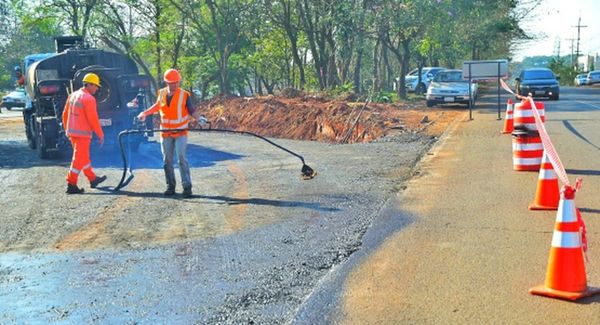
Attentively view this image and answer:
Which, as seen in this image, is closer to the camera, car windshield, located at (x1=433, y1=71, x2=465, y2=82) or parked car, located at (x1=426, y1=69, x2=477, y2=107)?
parked car, located at (x1=426, y1=69, x2=477, y2=107)

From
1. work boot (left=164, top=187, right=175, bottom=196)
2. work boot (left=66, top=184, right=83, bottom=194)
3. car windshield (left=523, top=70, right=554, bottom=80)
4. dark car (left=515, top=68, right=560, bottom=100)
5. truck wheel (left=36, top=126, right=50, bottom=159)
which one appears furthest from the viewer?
car windshield (left=523, top=70, right=554, bottom=80)

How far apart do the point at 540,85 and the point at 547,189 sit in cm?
2489

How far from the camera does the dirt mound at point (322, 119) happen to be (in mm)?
19672

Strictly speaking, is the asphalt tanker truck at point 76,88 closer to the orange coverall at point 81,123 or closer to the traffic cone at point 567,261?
the orange coverall at point 81,123

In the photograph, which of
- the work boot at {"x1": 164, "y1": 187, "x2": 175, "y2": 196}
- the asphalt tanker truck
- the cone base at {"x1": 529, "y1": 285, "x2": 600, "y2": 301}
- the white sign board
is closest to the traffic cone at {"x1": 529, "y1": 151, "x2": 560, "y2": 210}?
the cone base at {"x1": 529, "y1": 285, "x2": 600, "y2": 301}

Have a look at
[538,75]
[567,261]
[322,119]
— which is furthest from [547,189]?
[538,75]

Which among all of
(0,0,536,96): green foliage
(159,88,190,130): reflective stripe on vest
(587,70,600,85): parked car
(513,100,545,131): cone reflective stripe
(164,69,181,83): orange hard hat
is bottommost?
(587,70,600,85): parked car

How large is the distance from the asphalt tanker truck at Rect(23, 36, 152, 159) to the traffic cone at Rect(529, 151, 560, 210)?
901 cm

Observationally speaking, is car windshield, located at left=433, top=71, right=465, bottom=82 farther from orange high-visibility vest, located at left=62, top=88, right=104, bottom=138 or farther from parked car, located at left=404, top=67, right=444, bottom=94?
orange high-visibility vest, located at left=62, top=88, right=104, bottom=138

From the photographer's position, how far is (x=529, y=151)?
10.5m

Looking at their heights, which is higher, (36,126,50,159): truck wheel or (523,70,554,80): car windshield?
(523,70,554,80): car windshield

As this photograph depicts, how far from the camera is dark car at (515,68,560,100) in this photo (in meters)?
30.9

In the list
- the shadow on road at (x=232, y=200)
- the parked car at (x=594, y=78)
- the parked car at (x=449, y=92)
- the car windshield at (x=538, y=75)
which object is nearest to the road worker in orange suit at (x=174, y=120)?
the shadow on road at (x=232, y=200)

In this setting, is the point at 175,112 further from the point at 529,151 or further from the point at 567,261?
the point at 567,261
